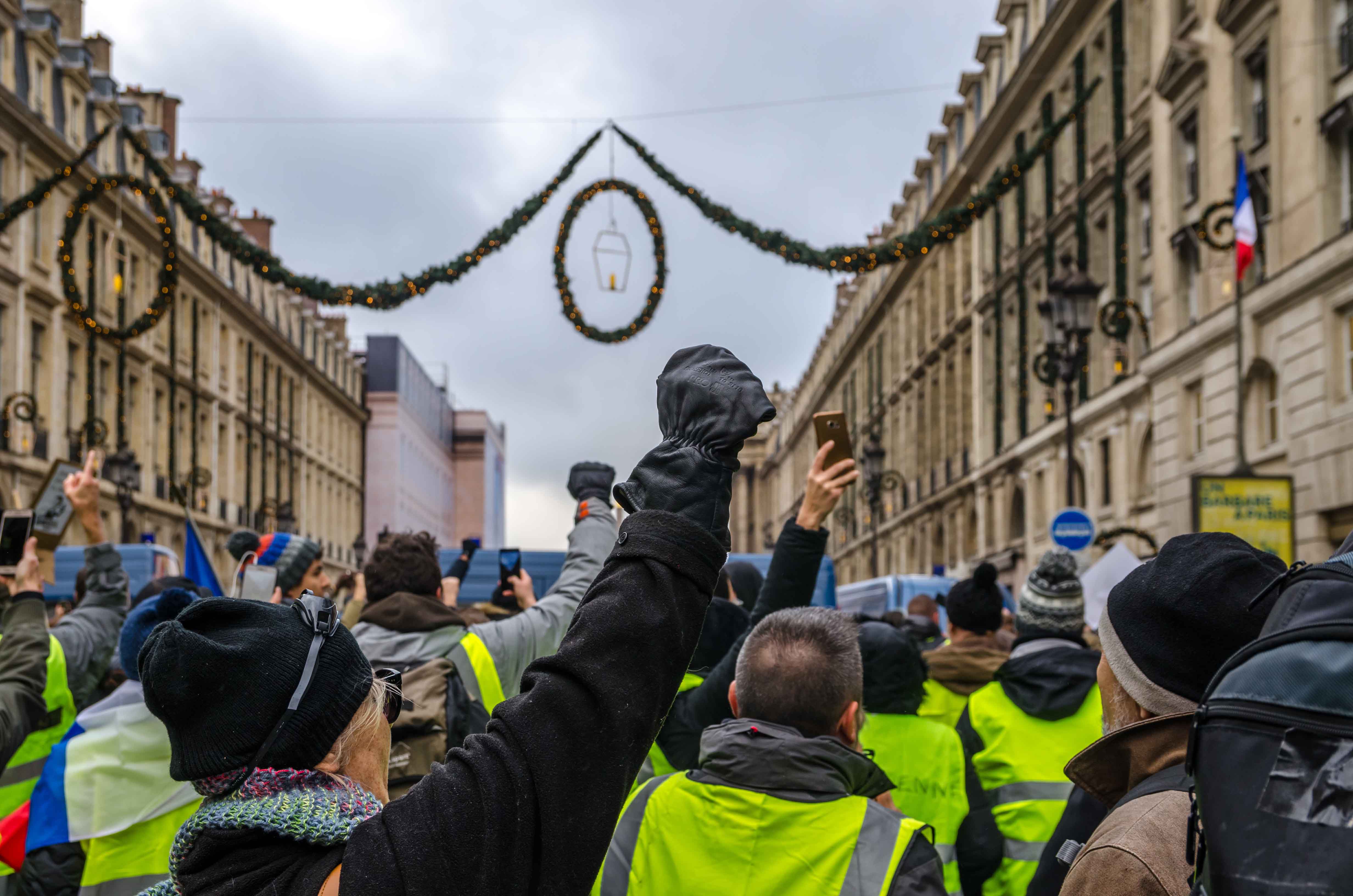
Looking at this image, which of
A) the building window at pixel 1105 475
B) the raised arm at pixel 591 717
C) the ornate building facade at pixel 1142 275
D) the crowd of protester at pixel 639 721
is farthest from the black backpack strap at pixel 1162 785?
the building window at pixel 1105 475

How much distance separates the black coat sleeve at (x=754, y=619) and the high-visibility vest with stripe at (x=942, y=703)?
1.78 m

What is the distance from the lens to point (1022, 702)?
4.29m

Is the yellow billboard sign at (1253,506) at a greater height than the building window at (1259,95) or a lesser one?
lesser

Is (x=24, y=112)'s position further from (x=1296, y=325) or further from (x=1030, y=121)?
(x=1296, y=325)

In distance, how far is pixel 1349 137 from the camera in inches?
693

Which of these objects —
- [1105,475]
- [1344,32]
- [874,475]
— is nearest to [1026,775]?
[1344,32]

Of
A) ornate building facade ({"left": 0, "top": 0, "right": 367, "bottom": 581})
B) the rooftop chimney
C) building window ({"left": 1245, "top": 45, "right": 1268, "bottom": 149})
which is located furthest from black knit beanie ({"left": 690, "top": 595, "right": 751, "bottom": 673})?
the rooftop chimney

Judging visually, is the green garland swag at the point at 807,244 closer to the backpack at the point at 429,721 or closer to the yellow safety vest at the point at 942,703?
the yellow safety vest at the point at 942,703

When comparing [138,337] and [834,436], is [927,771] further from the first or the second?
[138,337]

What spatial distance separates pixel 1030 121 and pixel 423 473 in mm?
58418

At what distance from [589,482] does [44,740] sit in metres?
2.60

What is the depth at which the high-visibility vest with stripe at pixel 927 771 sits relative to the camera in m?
4.26

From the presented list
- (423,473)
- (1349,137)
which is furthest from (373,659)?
(423,473)

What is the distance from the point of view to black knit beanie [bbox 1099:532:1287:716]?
2152 millimetres
